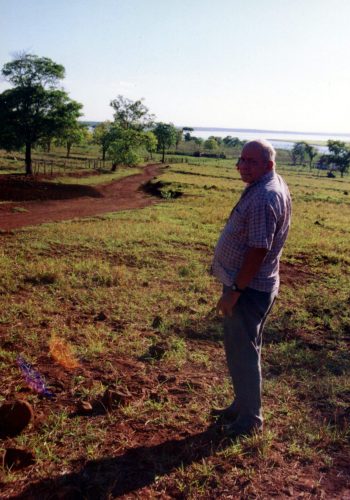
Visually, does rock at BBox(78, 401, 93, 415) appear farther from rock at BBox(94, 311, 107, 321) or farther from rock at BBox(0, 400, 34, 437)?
rock at BBox(94, 311, 107, 321)

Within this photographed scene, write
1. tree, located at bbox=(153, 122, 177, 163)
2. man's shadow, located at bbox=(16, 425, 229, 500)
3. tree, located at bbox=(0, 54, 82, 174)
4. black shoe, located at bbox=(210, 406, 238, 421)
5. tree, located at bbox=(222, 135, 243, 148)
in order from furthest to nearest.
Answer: tree, located at bbox=(222, 135, 243, 148) → tree, located at bbox=(153, 122, 177, 163) → tree, located at bbox=(0, 54, 82, 174) → black shoe, located at bbox=(210, 406, 238, 421) → man's shadow, located at bbox=(16, 425, 229, 500)

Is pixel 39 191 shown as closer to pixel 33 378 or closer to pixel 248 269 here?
pixel 33 378

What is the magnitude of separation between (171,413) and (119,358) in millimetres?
1127

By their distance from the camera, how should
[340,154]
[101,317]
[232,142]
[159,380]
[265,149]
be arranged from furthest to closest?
[232,142]
[340,154]
[101,317]
[159,380]
[265,149]

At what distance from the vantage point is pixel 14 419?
3.19 metres

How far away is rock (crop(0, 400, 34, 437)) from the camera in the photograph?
3.19 meters

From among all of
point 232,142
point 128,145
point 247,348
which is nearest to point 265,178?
point 247,348

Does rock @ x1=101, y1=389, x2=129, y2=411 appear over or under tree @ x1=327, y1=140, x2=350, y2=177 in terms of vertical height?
under

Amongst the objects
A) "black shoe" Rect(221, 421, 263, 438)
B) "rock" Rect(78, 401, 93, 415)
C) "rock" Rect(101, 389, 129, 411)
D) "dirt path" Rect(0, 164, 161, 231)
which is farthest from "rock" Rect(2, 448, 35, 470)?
"dirt path" Rect(0, 164, 161, 231)

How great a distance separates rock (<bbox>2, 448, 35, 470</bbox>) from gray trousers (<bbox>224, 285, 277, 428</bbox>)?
1573mm

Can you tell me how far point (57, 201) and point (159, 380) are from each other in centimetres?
1667

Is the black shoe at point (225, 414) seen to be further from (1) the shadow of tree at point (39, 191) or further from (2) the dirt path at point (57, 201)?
(1) the shadow of tree at point (39, 191)

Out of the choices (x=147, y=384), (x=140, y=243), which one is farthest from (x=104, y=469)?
(x=140, y=243)

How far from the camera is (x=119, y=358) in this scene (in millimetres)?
4551
